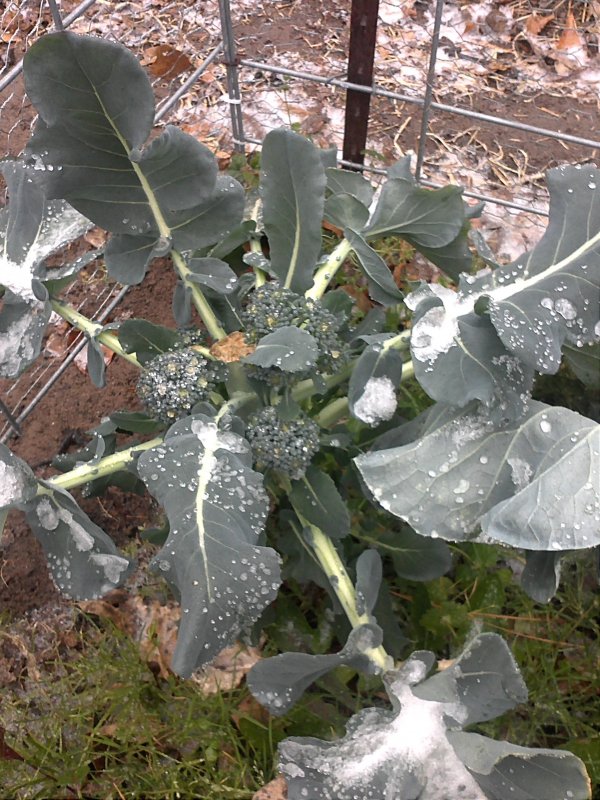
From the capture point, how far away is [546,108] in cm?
218

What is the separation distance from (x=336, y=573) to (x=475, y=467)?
266 mm

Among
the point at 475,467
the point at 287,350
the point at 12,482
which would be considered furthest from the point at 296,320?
the point at 12,482

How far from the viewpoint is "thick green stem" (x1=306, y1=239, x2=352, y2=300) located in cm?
113

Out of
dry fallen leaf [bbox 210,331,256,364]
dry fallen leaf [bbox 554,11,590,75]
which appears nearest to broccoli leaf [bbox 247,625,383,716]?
dry fallen leaf [bbox 210,331,256,364]

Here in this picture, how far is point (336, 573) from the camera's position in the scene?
3.39 feet

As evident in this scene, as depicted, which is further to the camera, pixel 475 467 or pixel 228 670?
pixel 228 670

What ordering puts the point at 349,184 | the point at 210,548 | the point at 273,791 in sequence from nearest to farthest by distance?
the point at 210,548 → the point at 273,791 → the point at 349,184

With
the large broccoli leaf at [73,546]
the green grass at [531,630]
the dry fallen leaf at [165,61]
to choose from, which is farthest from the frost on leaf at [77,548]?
the dry fallen leaf at [165,61]

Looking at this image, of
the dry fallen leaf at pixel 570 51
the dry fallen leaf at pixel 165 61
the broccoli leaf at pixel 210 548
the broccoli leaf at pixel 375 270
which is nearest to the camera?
the broccoli leaf at pixel 210 548

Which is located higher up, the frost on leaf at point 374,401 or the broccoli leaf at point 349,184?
the broccoli leaf at point 349,184

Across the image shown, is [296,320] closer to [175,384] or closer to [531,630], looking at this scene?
[175,384]

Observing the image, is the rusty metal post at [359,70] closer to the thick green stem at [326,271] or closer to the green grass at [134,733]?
the thick green stem at [326,271]

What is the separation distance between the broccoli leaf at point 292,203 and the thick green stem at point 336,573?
1.24 feet

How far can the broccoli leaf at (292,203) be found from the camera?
99cm
